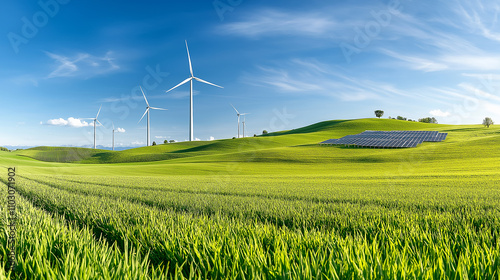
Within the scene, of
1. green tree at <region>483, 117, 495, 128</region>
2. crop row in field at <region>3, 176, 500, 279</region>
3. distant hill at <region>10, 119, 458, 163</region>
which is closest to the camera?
crop row in field at <region>3, 176, 500, 279</region>

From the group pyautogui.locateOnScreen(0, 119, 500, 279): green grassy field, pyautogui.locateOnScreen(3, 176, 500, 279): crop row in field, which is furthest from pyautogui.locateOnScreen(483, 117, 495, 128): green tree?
pyautogui.locateOnScreen(3, 176, 500, 279): crop row in field

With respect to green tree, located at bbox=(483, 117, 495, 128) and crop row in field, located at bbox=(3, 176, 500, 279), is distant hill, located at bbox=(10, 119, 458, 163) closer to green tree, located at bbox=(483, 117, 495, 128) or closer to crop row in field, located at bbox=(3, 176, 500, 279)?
green tree, located at bbox=(483, 117, 495, 128)

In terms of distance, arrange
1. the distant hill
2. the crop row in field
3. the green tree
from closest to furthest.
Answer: the crop row in field < the distant hill < the green tree

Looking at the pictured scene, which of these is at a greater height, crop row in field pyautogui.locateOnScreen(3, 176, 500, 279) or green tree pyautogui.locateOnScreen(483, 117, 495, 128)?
green tree pyautogui.locateOnScreen(483, 117, 495, 128)

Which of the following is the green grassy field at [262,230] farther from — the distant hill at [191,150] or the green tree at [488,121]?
the green tree at [488,121]

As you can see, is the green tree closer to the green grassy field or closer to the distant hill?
the distant hill

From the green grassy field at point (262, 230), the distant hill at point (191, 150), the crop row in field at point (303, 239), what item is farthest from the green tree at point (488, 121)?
the crop row in field at point (303, 239)

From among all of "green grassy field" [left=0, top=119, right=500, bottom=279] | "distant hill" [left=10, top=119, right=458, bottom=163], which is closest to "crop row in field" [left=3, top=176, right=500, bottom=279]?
"green grassy field" [left=0, top=119, right=500, bottom=279]

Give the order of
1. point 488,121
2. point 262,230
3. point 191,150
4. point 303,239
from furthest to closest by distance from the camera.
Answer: point 488,121, point 191,150, point 262,230, point 303,239

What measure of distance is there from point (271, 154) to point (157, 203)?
169 ft

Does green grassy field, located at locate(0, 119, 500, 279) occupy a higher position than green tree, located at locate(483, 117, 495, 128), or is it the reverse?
green tree, located at locate(483, 117, 495, 128)

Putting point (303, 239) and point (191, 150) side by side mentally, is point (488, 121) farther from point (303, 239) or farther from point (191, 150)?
point (303, 239)

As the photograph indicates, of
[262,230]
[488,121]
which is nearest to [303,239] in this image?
[262,230]

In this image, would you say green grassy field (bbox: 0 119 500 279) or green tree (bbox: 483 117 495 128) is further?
green tree (bbox: 483 117 495 128)
